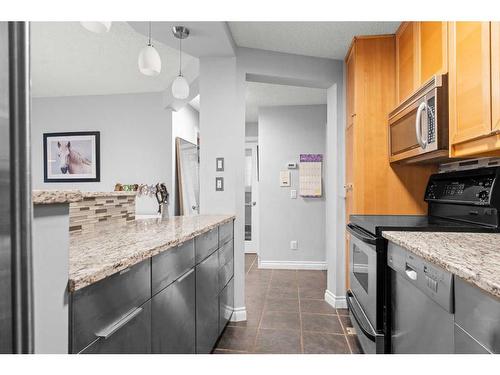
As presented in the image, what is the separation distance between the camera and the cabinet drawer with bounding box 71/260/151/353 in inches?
29.8

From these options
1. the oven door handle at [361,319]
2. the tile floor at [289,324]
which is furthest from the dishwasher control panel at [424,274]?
the tile floor at [289,324]

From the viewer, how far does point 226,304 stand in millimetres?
2395

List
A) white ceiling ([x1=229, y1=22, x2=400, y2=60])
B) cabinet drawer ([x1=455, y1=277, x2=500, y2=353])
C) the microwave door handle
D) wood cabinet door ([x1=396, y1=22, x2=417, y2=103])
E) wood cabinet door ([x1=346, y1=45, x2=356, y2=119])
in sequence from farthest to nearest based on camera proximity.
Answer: wood cabinet door ([x1=346, y1=45, x2=356, y2=119])
white ceiling ([x1=229, y1=22, x2=400, y2=60])
wood cabinet door ([x1=396, y1=22, x2=417, y2=103])
the microwave door handle
cabinet drawer ([x1=455, y1=277, x2=500, y2=353])

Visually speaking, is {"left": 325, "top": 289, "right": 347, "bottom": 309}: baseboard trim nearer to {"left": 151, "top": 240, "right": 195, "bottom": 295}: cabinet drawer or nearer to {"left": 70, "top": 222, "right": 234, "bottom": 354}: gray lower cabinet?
{"left": 70, "top": 222, "right": 234, "bottom": 354}: gray lower cabinet

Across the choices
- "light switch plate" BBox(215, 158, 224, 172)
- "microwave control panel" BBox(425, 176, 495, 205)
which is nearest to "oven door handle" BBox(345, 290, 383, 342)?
"microwave control panel" BBox(425, 176, 495, 205)

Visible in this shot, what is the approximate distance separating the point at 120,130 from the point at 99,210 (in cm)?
296

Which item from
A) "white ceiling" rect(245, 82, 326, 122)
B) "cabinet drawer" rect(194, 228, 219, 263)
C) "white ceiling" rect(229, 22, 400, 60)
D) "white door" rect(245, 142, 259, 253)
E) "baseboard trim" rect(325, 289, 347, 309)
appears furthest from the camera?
"white door" rect(245, 142, 259, 253)

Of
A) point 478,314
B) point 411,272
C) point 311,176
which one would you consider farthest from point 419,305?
point 311,176

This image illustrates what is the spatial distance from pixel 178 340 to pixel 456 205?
70.3 inches

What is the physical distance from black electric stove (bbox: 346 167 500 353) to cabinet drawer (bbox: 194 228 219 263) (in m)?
0.91

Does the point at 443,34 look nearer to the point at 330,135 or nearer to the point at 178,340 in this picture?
the point at 330,135

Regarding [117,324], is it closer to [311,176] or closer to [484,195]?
[484,195]

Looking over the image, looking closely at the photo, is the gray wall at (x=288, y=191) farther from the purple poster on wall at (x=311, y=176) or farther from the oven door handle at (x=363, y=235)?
the oven door handle at (x=363, y=235)

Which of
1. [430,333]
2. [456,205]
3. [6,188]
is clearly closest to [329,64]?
[456,205]
